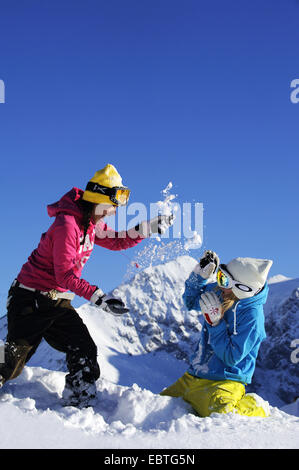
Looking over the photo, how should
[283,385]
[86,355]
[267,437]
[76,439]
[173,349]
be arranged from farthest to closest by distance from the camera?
[173,349], [283,385], [86,355], [267,437], [76,439]

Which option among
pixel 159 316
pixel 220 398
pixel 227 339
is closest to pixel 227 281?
pixel 227 339

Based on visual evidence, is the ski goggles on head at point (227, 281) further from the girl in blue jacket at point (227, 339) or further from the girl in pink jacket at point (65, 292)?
the girl in pink jacket at point (65, 292)

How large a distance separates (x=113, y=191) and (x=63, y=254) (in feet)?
3.17

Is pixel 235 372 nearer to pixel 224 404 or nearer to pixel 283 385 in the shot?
pixel 224 404

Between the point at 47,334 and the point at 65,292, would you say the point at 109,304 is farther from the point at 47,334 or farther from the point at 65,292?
the point at 47,334

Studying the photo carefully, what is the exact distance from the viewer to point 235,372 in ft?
16.1

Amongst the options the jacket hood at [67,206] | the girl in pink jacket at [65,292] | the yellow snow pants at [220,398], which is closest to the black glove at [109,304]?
the girl in pink jacket at [65,292]

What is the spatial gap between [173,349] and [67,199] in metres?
180

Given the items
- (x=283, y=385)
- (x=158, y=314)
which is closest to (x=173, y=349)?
(x=158, y=314)

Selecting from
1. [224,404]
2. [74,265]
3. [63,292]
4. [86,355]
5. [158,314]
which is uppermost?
[74,265]

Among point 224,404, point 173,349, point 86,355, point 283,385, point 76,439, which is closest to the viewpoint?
point 76,439

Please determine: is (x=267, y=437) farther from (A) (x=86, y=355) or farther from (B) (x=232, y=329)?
(A) (x=86, y=355)

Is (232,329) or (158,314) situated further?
(158,314)

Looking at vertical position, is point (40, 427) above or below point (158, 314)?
above
